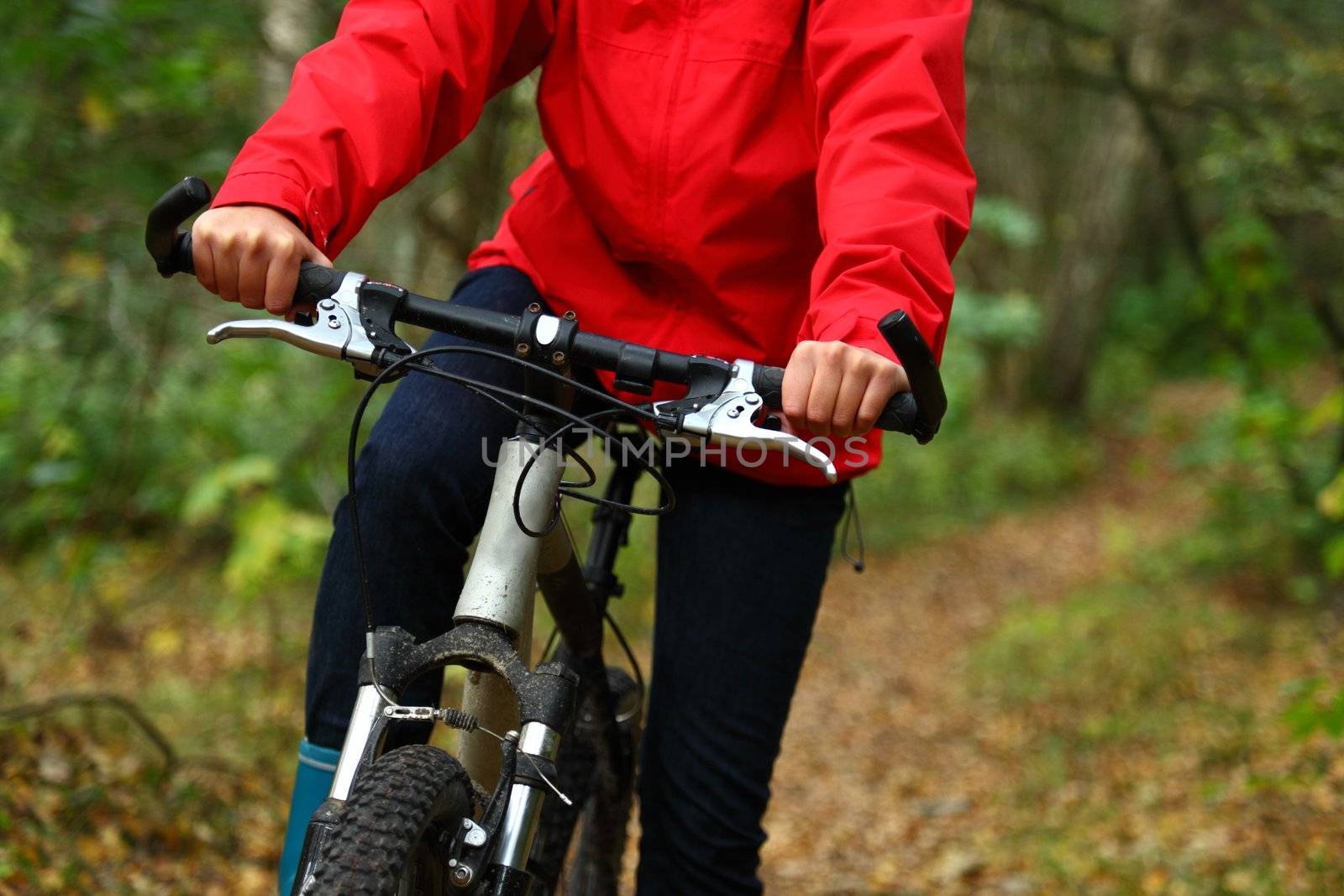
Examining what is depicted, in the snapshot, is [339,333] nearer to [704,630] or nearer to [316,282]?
[316,282]

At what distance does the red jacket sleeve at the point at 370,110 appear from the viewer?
1.71 metres

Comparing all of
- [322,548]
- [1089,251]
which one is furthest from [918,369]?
[1089,251]

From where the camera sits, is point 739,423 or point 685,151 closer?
point 739,423

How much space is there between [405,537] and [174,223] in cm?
59

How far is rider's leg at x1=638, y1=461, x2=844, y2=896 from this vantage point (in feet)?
7.58

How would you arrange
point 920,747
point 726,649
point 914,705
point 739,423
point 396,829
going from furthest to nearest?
point 914,705, point 920,747, point 726,649, point 739,423, point 396,829

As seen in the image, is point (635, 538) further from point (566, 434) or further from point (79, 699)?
point (566, 434)

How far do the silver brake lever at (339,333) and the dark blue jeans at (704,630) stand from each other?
1.10ft

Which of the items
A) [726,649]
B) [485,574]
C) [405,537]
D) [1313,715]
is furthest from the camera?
[1313,715]

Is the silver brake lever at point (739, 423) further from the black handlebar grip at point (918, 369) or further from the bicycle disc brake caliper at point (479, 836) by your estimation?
the bicycle disc brake caliper at point (479, 836)

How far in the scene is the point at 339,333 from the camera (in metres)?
1.67

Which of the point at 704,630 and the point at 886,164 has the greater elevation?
the point at 886,164

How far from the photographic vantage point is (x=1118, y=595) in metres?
8.23

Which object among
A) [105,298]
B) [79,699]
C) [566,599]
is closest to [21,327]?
[105,298]
